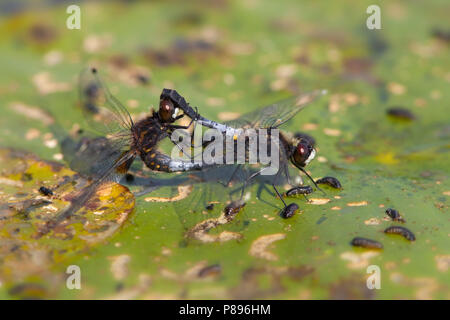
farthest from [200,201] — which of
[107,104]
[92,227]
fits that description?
[107,104]

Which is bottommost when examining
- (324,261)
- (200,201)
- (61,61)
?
(324,261)

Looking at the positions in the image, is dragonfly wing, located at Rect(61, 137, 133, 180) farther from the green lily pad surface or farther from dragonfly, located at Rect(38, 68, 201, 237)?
the green lily pad surface

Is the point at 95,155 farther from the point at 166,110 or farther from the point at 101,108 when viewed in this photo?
the point at 166,110

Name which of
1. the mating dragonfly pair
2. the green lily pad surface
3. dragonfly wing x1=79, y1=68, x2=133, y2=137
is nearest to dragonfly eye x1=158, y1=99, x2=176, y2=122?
the mating dragonfly pair

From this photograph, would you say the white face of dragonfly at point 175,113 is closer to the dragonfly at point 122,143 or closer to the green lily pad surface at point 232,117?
the dragonfly at point 122,143

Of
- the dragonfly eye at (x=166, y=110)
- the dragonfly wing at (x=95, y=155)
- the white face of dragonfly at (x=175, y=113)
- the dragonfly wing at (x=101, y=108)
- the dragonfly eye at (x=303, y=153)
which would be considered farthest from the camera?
the dragonfly wing at (x=101, y=108)

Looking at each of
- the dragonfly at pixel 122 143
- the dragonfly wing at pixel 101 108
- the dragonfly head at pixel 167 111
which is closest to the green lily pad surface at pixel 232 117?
the dragonfly at pixel 122 143

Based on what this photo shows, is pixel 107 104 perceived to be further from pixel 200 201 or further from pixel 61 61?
pixel 61 61
